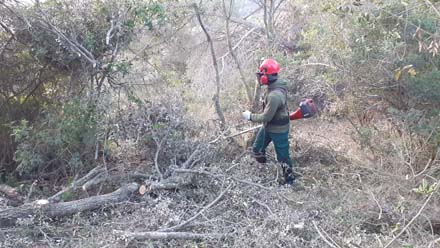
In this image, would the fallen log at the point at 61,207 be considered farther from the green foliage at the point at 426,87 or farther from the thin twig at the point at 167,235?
the green foliage at the point at 426,87

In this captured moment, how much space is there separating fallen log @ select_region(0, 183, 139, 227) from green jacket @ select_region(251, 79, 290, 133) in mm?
1756

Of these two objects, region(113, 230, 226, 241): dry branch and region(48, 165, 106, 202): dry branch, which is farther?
region(48, 165, 106, 202): dry branch

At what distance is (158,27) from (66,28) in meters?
1.17

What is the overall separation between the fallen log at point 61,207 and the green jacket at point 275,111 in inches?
69.1

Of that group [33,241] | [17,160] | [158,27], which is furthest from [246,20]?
[33,241]

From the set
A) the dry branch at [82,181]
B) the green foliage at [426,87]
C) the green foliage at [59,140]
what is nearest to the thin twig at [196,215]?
the dry branch at [82,181]

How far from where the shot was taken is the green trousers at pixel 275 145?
6.33 meters

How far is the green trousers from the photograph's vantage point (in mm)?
6332

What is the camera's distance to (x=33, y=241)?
487cm

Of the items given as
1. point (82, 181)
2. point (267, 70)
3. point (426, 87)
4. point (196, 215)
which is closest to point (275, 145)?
point (267, 70)

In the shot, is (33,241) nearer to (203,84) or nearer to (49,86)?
(49,86)

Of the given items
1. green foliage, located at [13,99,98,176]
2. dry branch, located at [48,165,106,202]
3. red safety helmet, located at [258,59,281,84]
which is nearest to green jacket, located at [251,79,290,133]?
red safety helmet, located at [258,59,281,84]

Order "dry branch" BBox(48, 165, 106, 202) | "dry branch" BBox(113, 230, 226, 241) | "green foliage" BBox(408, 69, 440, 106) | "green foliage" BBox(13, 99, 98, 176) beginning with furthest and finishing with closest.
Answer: "green foliage" BBox(408, 69, 440, 106)
"green foliage" BBox(13, 99, 98, 176)
"dry branch" BBox(48, 165, 106, 202)
"dry branch" BBox(113, 230, 226, 241)

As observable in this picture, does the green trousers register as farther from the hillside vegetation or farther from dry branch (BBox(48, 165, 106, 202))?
dry branch (BBox(48, 165, 106, 202))
